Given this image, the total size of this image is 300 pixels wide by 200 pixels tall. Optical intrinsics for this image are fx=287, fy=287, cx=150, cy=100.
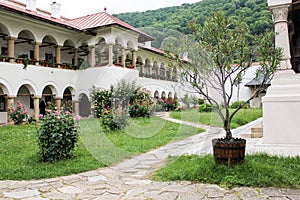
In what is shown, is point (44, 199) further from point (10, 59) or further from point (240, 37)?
point (10, 59)

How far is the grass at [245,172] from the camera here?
13.7 ft

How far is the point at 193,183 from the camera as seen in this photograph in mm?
4418

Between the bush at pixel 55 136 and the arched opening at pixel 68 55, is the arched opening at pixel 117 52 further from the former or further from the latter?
the bush at pixel 55 136

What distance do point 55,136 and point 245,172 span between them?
12.5 ft

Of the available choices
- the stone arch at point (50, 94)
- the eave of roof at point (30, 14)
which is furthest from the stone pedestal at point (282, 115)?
the stone arch at point (50, 94)

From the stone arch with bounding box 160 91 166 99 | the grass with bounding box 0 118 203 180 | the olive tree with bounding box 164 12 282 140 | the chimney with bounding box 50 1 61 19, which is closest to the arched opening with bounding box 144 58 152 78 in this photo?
the stone arch with bounding box 160 91 166 99

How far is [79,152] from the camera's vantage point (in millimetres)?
7055

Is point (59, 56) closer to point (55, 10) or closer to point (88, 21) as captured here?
point (88, 21)

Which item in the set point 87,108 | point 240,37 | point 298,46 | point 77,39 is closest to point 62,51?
point 77,39

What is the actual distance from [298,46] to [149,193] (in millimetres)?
7537

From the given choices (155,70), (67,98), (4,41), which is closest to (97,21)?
(67,98)

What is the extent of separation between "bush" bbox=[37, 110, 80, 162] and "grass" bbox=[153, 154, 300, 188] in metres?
2.20

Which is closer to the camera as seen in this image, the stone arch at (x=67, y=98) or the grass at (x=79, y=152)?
the grass at (x=79, y=152)

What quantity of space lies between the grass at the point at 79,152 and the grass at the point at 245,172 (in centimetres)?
176
